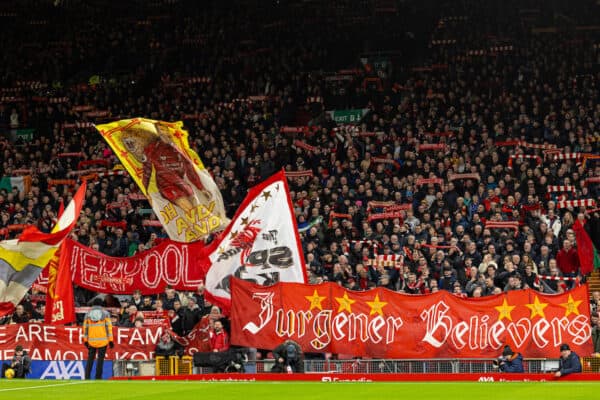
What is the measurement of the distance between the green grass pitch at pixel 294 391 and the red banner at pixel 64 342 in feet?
17.8

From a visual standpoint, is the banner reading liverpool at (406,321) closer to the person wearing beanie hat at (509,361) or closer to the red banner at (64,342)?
the person wearing beanie hat at (509,361)

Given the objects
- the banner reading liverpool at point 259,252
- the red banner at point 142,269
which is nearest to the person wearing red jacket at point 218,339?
the banner reading liverpool at point 259,252

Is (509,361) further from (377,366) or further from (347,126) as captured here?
(347,126)

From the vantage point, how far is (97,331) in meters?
22.6

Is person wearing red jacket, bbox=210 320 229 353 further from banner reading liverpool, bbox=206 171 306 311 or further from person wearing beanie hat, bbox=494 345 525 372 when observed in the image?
person wearing beanie hat, bbox=494 345 525 372

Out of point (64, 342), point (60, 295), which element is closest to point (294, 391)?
point (64, 342)

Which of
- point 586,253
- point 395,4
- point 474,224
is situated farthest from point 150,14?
point 586,253

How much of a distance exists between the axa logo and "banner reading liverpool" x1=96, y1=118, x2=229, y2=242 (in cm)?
347

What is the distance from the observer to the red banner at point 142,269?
85.6 feet

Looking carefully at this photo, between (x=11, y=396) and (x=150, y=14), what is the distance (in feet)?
112

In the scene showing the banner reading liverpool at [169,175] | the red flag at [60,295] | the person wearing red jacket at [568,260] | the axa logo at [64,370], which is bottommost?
the axa logo at [64,370]

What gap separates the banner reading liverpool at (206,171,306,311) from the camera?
2333 cm

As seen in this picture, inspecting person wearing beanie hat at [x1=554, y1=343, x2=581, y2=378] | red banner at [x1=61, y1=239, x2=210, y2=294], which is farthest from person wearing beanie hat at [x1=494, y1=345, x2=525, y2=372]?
red banner at [x1=61, y1=239, x2=210, y2=294]

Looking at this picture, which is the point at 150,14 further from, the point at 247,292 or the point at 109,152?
the point at 247,292
